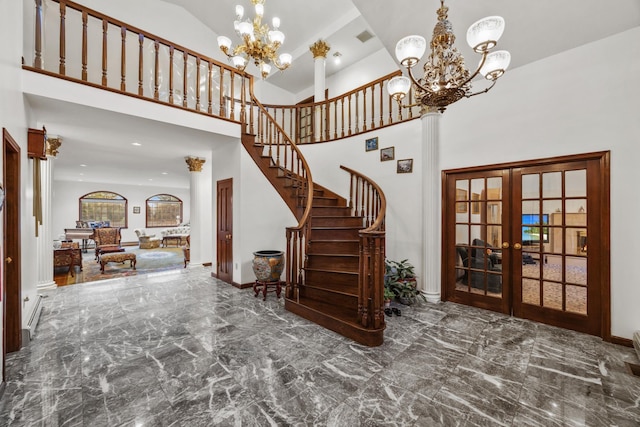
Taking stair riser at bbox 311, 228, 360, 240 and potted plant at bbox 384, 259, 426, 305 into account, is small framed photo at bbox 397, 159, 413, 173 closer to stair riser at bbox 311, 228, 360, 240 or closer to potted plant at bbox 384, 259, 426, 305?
stair riser at bbox 311, 228, 360, 240

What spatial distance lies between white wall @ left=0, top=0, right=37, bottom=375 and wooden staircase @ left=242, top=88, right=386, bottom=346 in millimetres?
2741

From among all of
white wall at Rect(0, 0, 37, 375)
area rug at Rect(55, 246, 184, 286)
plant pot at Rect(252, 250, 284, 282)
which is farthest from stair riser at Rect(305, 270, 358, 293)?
area rug at Rect(55, 246, 184, 286)

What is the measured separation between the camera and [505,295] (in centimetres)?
339

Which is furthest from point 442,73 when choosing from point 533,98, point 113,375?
point 113,375

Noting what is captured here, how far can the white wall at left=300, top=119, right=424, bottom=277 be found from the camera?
4172 mm

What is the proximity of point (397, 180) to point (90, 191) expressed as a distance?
13.4 meters

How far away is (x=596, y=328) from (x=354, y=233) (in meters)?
3.01

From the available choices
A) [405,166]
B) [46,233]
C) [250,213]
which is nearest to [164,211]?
[46,233]

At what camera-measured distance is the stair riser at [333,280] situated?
3367 mm

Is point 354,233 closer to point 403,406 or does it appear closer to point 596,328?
point 403,406

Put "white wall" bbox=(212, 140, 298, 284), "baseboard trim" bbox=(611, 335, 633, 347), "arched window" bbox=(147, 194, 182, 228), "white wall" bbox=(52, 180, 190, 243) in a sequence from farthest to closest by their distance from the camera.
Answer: "arched window" bbox=(147, 194, 182, 228)
"white wall" bbox=(52, 180, 190, 243)
"white wall" bbox=(212, 140, 298, 284)
"baseboard trim" bbox=(611, 335, 633, 347)

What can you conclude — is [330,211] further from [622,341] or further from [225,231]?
[622,341]

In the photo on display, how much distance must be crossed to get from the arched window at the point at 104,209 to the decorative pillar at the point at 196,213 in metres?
7.57

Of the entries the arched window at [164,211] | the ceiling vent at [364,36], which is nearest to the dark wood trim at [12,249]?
the ceiling vent at [364,36]
